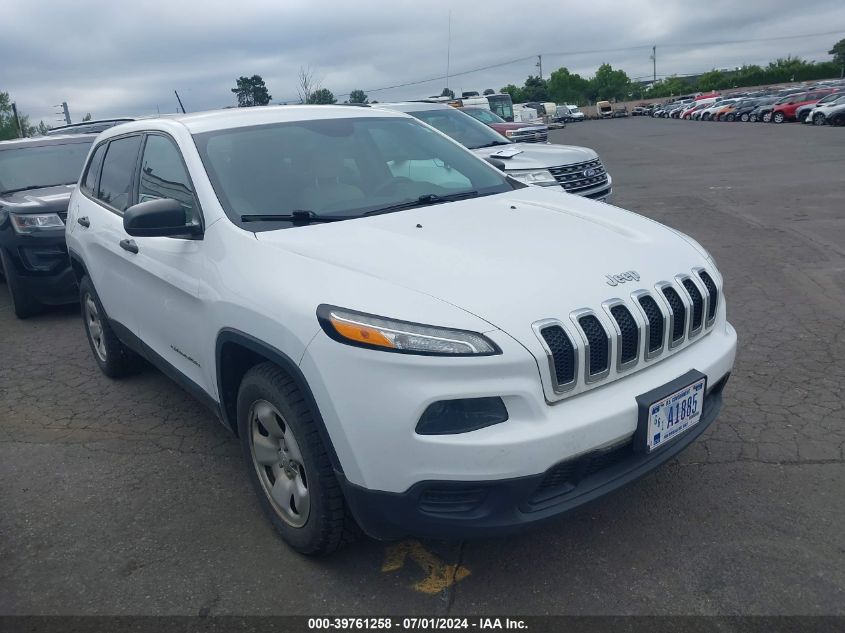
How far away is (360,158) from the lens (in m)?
3.94

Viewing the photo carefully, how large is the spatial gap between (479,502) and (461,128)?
25.3 feet

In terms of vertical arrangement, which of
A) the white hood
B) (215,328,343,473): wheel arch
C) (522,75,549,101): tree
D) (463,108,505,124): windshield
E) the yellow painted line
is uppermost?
(522,75,549,101): tree

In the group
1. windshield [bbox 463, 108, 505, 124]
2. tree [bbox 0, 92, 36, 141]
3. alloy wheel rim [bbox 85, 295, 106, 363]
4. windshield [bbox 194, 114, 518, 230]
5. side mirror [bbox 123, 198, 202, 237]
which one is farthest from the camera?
tree [bbox 0, 92, 36, 141]

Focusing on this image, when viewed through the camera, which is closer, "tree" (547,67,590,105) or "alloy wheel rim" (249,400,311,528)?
"alloy wheel rim" (249,400,311,528)

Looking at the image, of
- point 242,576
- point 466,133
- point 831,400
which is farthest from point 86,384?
point 466,133

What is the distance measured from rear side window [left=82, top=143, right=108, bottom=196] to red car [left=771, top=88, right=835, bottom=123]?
3882cm

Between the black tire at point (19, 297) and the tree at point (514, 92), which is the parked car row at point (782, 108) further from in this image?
the tree at point (514, 92)

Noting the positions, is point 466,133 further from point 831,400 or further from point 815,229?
point 831,400

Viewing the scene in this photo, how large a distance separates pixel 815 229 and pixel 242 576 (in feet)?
27.4

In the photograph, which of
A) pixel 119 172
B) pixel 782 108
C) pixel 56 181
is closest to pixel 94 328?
pixel 119 172

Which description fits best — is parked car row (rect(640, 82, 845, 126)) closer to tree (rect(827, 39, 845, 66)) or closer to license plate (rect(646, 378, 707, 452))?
license plate (rect(646, 378, 707, 452))

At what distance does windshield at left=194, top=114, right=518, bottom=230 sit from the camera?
3467mm

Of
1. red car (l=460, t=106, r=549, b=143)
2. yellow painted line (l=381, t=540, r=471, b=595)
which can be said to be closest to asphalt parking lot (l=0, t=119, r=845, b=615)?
yellow painted line (l=381, t=540, r=471, b=595)

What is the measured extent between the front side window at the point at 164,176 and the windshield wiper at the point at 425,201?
0.89 metres
